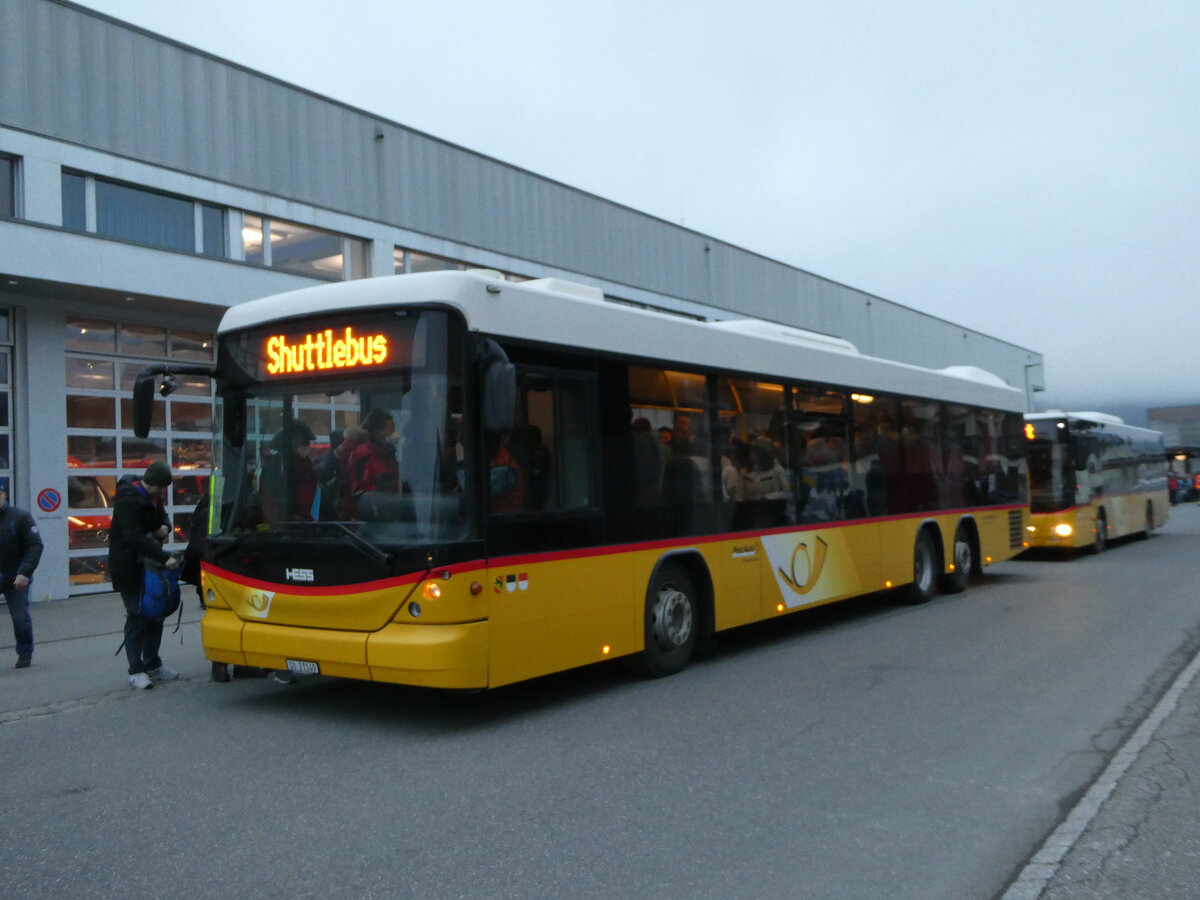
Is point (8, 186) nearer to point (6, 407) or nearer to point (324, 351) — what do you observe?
point (6, 407)

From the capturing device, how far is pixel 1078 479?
68.2 ft

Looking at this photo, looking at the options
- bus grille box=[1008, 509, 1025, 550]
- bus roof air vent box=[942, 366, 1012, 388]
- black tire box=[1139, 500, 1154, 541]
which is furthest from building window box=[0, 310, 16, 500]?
black tire box=[1139, 500, 1154, 541]

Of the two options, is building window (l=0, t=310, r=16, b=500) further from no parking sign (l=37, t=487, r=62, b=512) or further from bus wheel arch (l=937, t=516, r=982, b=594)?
bus wheel arch (l=937, t=516, r=982, b=594)

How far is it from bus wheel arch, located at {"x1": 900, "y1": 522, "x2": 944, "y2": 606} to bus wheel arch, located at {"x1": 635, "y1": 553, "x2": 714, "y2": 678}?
4.97m

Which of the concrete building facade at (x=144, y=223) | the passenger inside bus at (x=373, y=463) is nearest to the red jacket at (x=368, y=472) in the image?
the passenger inside bus at (x=373, y=463)

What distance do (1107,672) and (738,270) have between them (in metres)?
26.5

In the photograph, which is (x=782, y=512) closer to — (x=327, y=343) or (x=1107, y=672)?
(x=1107, y=672)

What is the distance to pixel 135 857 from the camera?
4586 millimetres

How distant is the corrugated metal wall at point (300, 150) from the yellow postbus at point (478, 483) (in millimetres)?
10659

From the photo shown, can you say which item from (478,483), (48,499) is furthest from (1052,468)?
(48,499)

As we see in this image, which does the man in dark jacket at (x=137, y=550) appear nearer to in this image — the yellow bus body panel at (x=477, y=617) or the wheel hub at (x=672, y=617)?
the yellow bus body panel at (x=477, y=617)

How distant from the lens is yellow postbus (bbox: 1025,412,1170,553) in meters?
20.5

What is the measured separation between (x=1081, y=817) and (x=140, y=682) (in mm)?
6928

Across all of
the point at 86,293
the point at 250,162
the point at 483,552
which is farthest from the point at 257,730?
the point at 250,162
